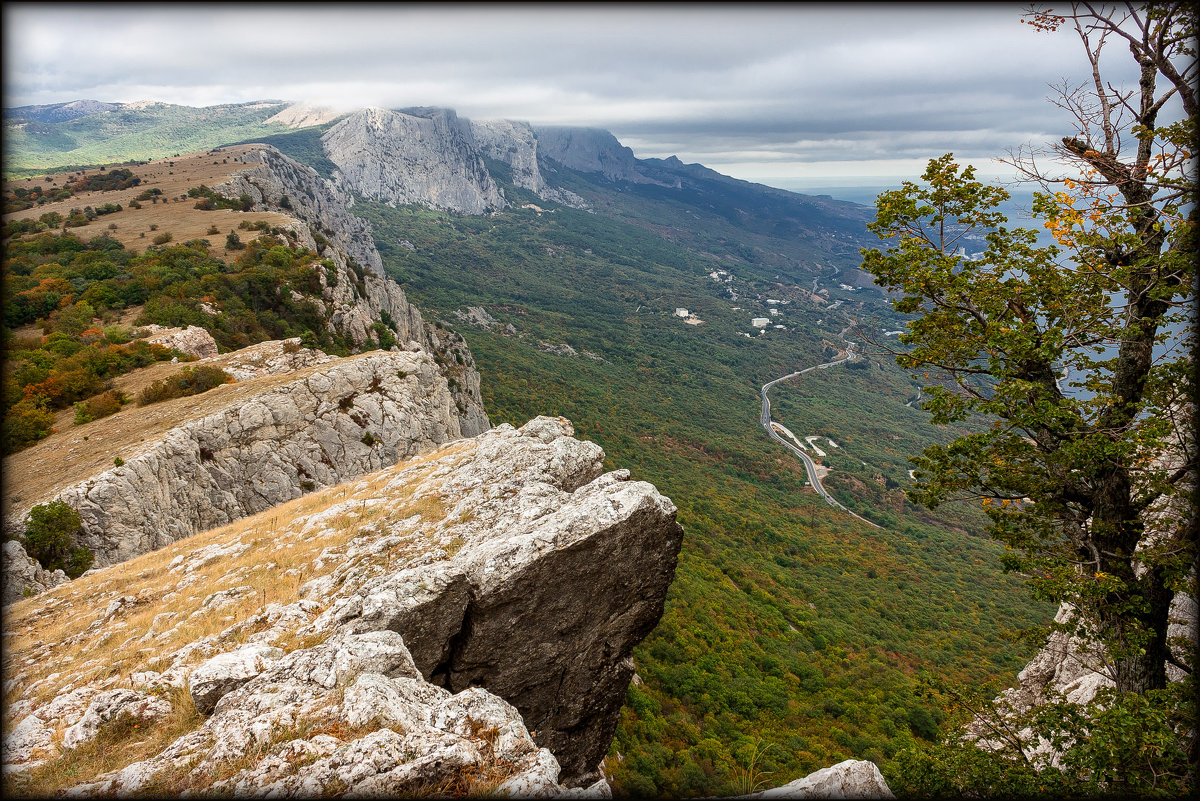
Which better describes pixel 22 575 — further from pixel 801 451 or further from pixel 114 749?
pixel 801 451

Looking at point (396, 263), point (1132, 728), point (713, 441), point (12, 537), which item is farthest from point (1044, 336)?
point (396, 263)

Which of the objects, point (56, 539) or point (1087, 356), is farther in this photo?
point (56, 539)

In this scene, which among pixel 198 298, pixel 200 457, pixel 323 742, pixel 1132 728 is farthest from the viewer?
pixel 198 298

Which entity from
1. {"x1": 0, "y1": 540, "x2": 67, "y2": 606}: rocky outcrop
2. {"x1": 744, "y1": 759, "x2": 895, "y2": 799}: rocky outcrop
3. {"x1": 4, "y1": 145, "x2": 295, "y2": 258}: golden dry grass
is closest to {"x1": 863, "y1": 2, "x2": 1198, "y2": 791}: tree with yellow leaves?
{"x1": 744, "y1": 759, "x2": 895, "y2": 799}: rocky outcrop

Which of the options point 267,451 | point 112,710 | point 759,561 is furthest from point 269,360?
point 759,561

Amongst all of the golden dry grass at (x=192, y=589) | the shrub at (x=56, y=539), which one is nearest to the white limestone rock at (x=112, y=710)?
the golden dry grass at (x=192, y=589)

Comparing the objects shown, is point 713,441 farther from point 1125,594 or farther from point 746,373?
point 1125,594

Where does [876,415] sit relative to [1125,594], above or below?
below
